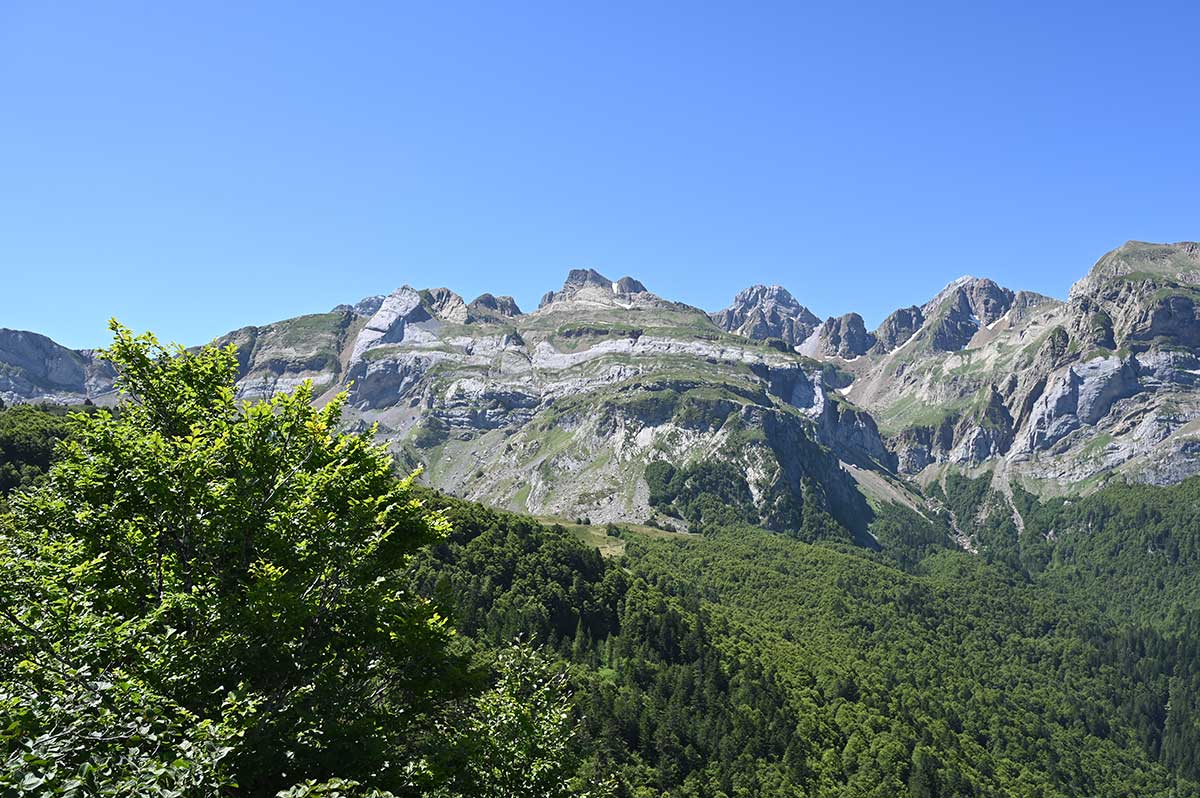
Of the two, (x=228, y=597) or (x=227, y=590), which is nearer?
(x=228, y=597)

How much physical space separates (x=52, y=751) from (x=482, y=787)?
42.0 feet

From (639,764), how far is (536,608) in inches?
1465

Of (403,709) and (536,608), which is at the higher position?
(403,709)

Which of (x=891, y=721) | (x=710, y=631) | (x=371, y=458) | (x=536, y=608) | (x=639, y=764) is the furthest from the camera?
(x=710, y=631)

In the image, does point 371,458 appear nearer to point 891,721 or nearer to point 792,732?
point 792,732

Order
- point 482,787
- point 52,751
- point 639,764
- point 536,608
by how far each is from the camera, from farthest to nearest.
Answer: point 536,608 < point 639,764 < point 482,787 < point 52,751

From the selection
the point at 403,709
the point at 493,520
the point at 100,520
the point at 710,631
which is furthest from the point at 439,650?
the point at 710,631

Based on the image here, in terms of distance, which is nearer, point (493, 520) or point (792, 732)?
point (792, 732)

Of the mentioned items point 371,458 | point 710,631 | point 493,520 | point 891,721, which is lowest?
point 891,721

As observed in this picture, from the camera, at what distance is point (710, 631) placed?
17325 centimetres

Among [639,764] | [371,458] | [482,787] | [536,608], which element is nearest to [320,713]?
[482,787]

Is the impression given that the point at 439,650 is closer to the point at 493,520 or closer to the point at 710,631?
the point at 493,520

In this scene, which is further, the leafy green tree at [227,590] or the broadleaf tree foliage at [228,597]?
the leafy green tree at [227,590]

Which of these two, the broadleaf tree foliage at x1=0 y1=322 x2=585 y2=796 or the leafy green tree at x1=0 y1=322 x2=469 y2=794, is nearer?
the broadleaf tree foliage at x1=0 y1=322 x2=585 y2=796
